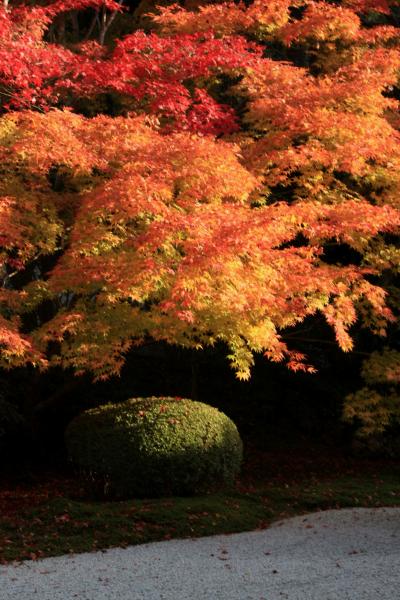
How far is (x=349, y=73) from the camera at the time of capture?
1120 centimetres

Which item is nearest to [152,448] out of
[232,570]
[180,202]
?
[232,570]

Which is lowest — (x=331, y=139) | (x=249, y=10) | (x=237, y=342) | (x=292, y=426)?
(x=292, y=426)

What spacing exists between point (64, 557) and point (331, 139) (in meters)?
6.15

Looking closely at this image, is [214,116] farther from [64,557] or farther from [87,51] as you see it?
[64,557]

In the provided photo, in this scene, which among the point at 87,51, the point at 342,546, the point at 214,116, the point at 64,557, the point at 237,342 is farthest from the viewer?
the point at 87,51

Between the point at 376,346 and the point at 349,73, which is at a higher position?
the point at 349,73

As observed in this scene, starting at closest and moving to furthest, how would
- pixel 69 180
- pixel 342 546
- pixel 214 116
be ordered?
pixel 342 546 < pixel 69 180 < pixel 214 116

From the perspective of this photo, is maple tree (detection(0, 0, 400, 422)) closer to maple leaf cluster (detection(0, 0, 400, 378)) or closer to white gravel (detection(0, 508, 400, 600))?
maple leaf cluster (detection(0, 0, 400, 378))

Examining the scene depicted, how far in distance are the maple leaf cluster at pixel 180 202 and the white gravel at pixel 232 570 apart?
1915 mm

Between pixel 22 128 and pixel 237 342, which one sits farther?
pixel 22 128

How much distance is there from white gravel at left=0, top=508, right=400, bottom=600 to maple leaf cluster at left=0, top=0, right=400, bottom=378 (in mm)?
1915

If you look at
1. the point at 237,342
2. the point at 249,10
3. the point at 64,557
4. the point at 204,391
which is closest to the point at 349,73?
the point at 249,10

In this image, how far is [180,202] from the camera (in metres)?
8.38

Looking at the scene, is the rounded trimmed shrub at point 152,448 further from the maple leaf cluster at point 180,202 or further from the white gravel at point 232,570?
the white gravel at point 232,570
